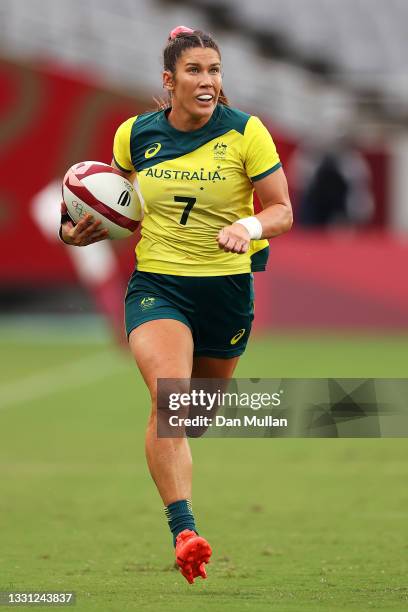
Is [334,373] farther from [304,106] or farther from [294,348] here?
[304,106]

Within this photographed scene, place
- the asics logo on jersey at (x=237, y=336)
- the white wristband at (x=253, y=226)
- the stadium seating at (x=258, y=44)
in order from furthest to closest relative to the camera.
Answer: the stadium seating at (x=258, y=44), the asics logo on jersey at (x=237, y=336), the white wristband at (x=253, y=226)

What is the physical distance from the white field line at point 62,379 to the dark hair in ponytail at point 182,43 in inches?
320

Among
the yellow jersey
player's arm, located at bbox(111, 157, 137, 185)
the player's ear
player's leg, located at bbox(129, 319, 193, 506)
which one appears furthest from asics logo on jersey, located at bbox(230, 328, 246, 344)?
the player's ear

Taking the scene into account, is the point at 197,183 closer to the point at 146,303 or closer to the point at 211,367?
the point at 146,303

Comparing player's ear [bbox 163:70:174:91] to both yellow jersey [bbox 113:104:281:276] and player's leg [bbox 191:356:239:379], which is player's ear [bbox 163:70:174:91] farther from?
player's leg [bbox 191:356:239:379]

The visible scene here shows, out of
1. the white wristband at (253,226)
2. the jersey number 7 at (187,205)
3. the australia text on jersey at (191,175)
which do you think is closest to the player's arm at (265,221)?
the white wristband at (253,226)

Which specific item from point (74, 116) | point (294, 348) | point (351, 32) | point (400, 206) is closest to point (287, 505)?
point (294, 348)

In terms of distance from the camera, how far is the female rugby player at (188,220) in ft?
20.7

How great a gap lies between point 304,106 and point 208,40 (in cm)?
2188

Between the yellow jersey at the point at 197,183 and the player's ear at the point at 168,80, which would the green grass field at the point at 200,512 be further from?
the player's ear at the point at 168,80

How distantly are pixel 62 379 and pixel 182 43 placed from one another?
10710 millimetres

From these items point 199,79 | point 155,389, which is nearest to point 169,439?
point 155,389

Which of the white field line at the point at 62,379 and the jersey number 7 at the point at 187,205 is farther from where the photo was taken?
the white field line at the point at 62,379

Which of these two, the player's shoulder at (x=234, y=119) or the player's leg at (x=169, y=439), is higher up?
the player's shoulder at (x=234, y=119)
